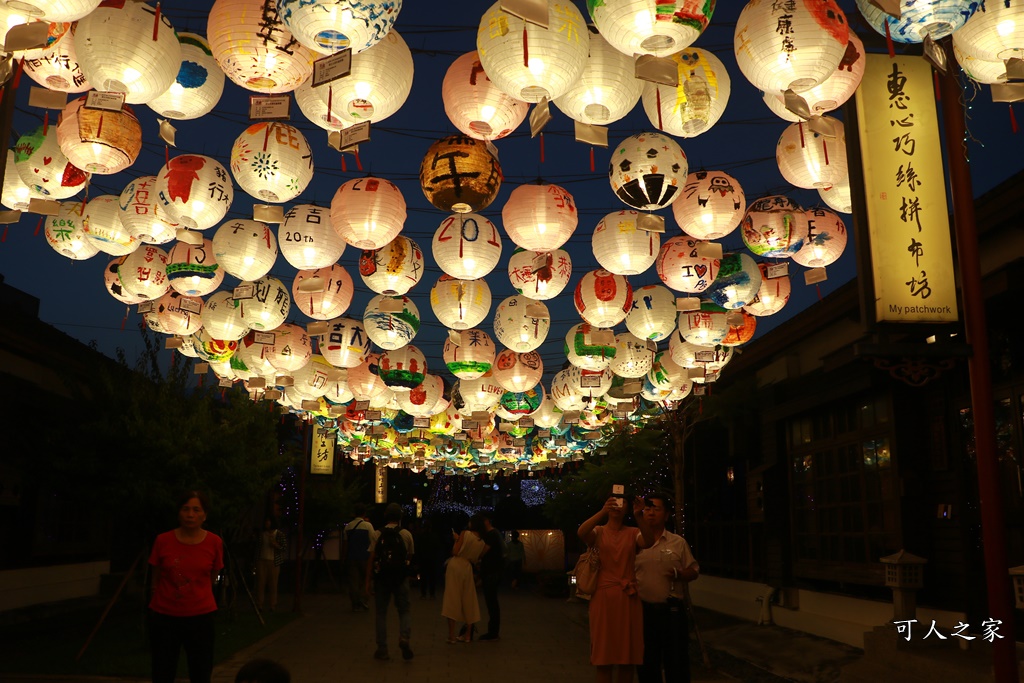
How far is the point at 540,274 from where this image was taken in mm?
9188

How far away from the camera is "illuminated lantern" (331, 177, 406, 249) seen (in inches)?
301

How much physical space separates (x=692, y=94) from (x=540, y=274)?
3.37 metres

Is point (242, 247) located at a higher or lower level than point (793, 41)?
lower

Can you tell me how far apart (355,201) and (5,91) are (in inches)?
120

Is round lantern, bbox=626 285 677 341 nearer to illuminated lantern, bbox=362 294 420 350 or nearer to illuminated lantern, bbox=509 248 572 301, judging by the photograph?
illuminated lantern, bbox=509 248 572 301

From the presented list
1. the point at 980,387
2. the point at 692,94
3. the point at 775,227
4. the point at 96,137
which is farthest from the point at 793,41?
the point at 96,137

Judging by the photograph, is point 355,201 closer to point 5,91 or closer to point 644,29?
point 5,91

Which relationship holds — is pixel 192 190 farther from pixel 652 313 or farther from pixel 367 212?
pixel 652 313


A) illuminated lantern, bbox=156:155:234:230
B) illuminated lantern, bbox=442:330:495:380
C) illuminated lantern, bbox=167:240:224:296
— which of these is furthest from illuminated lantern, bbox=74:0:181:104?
illuminated lantern, bbox=442:330:495:380

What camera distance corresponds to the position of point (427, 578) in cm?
2144

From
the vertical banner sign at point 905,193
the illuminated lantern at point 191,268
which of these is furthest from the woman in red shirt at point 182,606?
the vertical banner sign at point 905,193

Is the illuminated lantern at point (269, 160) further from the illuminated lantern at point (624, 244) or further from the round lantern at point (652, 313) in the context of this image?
the round lantern at point (652, 313)

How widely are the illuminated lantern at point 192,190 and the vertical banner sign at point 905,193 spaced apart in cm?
539

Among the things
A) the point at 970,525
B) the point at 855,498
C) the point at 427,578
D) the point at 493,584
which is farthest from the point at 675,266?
the point at 427,578
